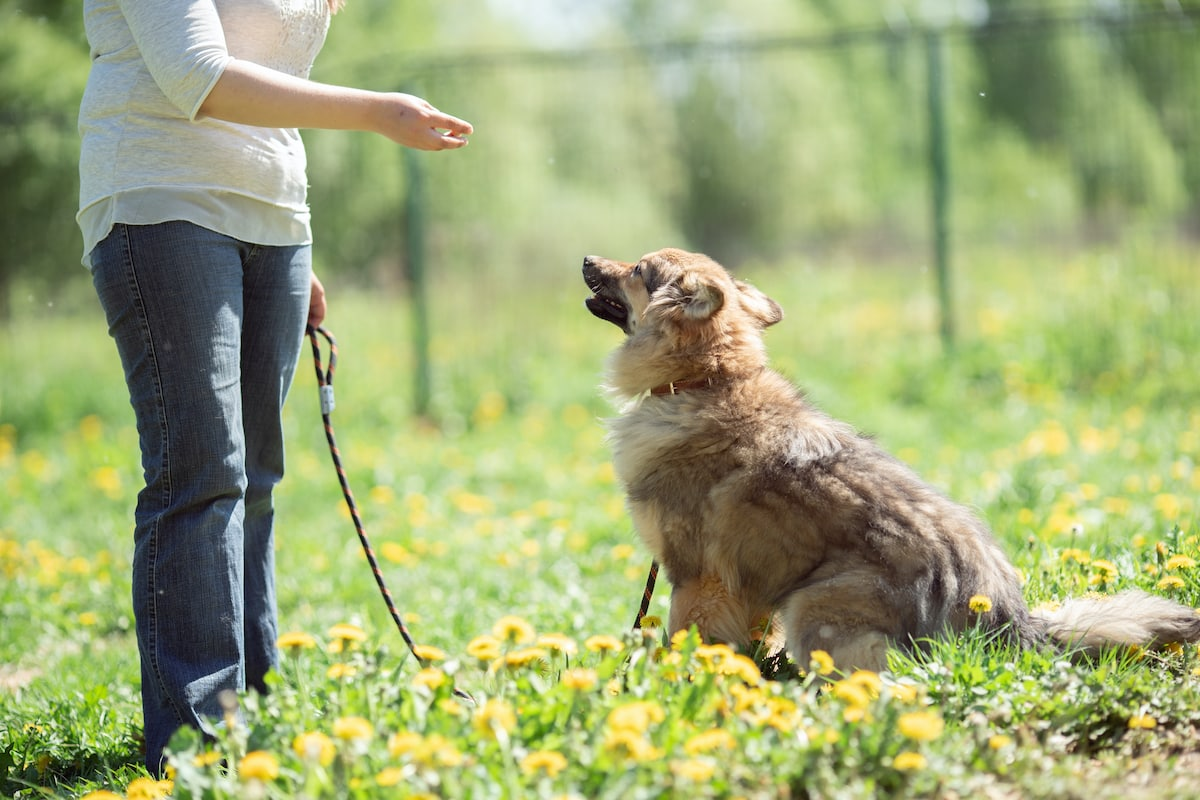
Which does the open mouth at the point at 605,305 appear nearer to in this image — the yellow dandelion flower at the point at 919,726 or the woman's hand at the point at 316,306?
the woman's hand at the point at 316,306

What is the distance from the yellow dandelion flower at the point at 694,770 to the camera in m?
1.95

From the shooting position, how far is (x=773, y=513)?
3.06 metres

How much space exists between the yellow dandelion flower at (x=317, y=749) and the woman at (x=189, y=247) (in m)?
0.91

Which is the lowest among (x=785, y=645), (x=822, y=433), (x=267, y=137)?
(x=785, y=645)

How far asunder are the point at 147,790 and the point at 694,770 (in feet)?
4.18

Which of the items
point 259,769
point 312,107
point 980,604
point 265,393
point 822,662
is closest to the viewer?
point 259,769

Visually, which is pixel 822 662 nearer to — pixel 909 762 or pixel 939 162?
pixel 909 762

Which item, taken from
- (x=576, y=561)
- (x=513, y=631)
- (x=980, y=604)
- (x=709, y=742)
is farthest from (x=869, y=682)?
(x=576, y=561)

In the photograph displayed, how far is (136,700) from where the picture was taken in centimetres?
372

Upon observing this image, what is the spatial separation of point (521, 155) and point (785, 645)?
685cm

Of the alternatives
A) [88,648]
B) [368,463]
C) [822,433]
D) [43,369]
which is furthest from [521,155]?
[822,433]

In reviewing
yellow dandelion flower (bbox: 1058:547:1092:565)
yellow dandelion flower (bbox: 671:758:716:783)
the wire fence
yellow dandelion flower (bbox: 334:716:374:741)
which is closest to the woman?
yellow dandelion flower (bbox: 334:716:374:741)

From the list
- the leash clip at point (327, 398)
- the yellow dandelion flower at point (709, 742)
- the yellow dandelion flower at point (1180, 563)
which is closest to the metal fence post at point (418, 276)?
the leash clip at point (327, 398)

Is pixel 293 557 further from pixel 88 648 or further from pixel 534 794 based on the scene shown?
pixel 534 794
